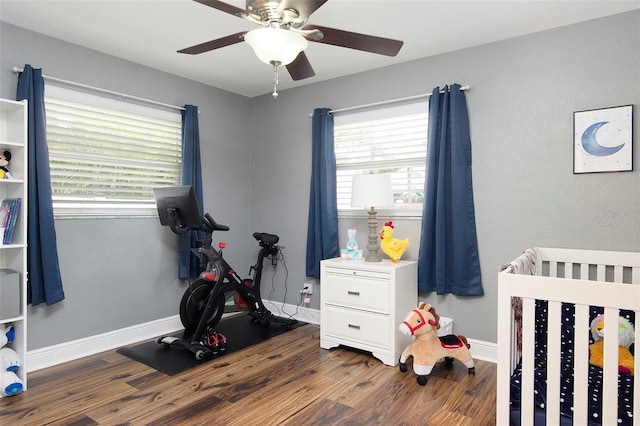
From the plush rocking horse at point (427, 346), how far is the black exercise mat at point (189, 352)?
4.26 ft

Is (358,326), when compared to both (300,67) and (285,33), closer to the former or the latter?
(300,67)

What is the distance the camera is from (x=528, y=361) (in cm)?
155

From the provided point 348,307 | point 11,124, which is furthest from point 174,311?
point 11,124

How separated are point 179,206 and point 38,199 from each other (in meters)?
0.90

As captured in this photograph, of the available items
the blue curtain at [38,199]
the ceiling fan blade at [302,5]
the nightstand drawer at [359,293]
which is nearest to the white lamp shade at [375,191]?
the nightstand drawer at [359,293]

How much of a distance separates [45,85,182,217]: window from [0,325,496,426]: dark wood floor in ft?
3.98

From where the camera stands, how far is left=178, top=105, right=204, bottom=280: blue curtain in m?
3.61

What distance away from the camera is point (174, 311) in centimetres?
369

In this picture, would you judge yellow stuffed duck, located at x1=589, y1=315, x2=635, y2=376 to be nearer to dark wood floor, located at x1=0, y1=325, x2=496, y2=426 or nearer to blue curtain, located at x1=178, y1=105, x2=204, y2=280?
dark wood floor, located at x1=0, y1=325, x2=496, y2=426

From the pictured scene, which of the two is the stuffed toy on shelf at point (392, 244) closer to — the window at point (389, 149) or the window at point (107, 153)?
the window at point (389, 149)

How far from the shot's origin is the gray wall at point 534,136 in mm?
2521

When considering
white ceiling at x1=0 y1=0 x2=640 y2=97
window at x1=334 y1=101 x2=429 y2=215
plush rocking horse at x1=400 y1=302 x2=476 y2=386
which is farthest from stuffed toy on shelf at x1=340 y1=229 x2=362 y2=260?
white ceiling at x1=0 y1=0 x2=640 y2=97

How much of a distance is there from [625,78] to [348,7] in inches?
70.0

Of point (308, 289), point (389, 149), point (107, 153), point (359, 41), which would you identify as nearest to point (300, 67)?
point (359, 41)
